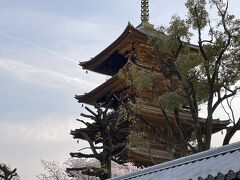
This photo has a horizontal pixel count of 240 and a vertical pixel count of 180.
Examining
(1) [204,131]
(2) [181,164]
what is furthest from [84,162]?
(2) [181,164]

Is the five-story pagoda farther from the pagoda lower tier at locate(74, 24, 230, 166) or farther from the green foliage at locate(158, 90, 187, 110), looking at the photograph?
the green foliage at locate(158, 90, 187, 110)

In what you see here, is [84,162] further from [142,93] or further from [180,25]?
[180,25]

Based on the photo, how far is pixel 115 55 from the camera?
127 feet

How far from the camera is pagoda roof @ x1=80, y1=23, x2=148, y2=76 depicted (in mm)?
34188

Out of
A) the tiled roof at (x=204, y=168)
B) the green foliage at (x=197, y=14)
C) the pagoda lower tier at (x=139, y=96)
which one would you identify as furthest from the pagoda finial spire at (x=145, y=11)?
the tiled roof at (x=204, y=168)

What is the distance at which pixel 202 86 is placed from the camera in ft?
63.4

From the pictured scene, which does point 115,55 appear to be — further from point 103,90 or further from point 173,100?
point 173,100

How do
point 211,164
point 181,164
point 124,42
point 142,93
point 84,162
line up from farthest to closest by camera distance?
point 84,162
point 124,42
point 142,93
point 181,164
point 211,164

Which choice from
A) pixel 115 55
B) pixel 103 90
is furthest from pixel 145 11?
pixel 103 90

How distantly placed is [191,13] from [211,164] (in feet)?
49.2

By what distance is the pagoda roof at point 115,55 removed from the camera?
34.2m

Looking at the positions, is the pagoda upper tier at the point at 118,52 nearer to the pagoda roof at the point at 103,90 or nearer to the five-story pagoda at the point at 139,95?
the five-story pagoda at the point at 139,95

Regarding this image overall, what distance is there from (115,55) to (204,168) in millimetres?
32617

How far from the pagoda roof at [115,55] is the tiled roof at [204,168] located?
26634 millimetres
